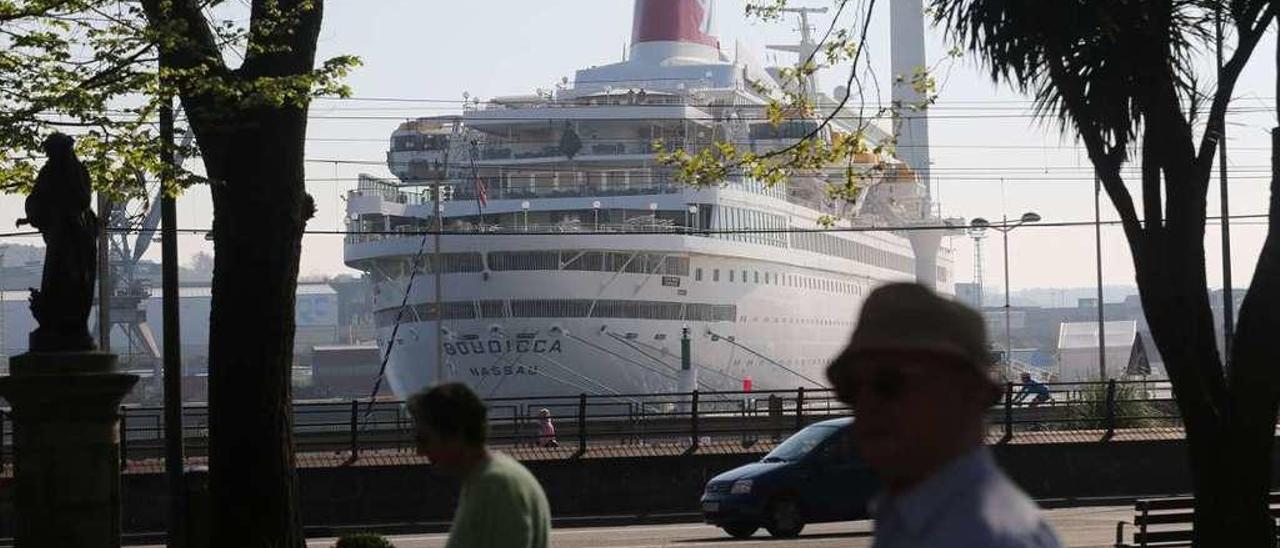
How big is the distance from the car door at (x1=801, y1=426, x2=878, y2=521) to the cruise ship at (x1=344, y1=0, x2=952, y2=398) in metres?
40.0

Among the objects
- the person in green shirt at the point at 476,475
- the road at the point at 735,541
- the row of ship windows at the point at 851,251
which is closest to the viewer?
the person in green shirt at the point at 476,475

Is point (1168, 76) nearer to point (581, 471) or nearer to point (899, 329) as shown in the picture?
point (899, 329)

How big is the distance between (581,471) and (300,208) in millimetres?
13364

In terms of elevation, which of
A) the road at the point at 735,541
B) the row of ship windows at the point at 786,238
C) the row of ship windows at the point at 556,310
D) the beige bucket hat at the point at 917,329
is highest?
the row of ship windows at the point at 786,238

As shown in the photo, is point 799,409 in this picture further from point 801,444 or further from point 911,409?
point 911,409

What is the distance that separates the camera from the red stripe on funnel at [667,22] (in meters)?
82.9

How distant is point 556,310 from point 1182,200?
175 ft

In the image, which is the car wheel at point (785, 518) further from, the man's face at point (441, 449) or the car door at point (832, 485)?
the man's face at point (441, 449)

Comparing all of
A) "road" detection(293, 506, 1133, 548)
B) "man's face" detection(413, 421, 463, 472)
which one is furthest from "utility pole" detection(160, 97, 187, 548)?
"man's face" detection(413, 421, 463, 472)

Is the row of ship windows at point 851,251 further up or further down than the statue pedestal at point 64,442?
further up

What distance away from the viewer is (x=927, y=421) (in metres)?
2.71

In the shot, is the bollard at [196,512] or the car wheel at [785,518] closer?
the bollard at [196,512]

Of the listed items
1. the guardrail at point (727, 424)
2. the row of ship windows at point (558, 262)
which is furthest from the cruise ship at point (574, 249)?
the guardrail at point (727, 424)

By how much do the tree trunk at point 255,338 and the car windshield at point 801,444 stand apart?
9.04 m
